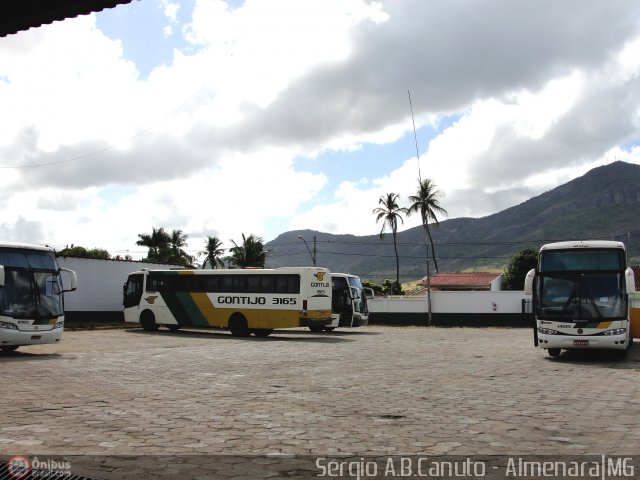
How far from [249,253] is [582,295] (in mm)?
57180

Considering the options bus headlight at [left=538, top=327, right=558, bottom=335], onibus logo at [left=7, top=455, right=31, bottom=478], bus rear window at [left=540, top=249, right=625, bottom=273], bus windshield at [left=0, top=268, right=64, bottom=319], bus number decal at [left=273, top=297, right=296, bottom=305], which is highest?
bus rear window at [left=540, top=249, right=625, bottom=273]

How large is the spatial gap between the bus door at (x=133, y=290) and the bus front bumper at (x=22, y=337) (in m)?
14.3

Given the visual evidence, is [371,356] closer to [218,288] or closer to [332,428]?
[332,428]

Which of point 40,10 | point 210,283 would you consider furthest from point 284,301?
point 40,10

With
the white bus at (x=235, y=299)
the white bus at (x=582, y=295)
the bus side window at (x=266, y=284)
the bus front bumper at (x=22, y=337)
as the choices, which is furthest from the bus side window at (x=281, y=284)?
the white bus at (x=582, y=295)

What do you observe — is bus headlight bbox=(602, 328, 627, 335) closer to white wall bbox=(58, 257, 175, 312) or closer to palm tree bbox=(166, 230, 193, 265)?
white wall bbox=(58, 257, 175, 312)

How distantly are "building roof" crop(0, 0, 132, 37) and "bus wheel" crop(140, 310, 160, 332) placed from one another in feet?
93.6

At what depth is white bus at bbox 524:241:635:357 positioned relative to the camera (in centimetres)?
1733

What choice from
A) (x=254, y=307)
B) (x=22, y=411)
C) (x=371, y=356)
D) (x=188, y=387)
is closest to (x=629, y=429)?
(x=188, y=387)

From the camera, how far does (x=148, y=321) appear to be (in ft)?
109

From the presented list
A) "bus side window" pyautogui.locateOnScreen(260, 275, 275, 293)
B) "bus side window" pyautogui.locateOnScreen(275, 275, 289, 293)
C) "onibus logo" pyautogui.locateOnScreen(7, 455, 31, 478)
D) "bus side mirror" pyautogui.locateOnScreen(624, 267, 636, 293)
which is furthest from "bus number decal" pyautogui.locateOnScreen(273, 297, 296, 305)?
"onibus logo" pyautogui.locateOnScreen(7, 455, 31, 478)

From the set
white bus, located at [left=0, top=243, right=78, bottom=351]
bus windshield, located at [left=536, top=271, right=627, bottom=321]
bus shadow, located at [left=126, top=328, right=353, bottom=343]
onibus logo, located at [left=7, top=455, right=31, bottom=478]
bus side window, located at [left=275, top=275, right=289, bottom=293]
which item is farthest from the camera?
bus side window, located at [left=275, top=275, right=289, bottom=293]

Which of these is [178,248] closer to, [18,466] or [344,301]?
[344,301]

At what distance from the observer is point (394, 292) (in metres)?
74.7
